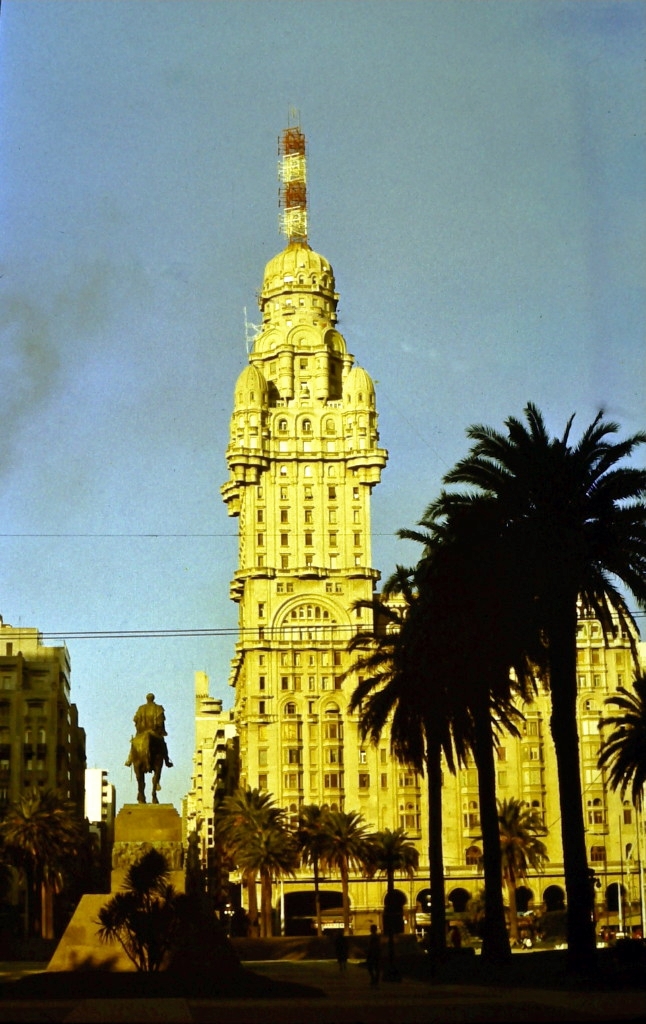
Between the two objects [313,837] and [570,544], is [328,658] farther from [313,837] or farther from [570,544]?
[570,544]

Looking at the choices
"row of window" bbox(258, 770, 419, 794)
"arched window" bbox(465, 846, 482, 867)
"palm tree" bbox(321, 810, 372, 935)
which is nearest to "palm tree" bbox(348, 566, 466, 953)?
"palm tree" bbox(321, 810, 372, 935)

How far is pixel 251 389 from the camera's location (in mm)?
165500

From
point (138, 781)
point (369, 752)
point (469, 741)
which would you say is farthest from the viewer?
point (369, 752)

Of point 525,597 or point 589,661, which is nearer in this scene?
point 525,597

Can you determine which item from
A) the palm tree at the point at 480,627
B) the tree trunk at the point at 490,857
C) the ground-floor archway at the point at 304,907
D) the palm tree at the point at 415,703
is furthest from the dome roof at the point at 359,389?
the tree trunk at the point at 490,857

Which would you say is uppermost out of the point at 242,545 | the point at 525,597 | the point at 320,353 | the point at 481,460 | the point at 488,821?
the point at 320,353

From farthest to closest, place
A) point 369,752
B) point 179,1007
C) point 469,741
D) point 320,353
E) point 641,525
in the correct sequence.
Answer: point 320,353 < point 369,752 < point 469,741 < point 641,525 < point 179,1007

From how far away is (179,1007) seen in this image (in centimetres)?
3744

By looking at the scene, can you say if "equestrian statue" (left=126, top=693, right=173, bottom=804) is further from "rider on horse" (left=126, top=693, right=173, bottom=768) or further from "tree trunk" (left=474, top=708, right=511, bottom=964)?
"tree trunk" (left=474, top=708, right=511, bottom=964)

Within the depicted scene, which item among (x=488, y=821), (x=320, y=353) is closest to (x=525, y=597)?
(x=488, y=821)

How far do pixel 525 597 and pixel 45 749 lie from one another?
118 m

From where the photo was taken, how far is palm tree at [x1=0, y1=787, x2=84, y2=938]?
108 m

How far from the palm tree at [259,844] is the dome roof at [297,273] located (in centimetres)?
6611

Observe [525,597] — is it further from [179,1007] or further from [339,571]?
[339,571]
